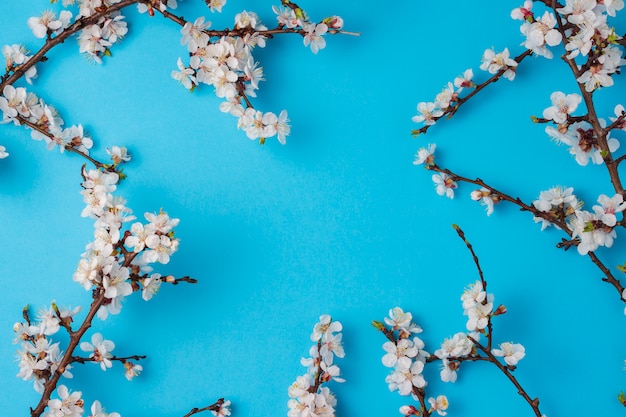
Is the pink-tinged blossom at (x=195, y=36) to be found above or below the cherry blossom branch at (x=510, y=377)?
above

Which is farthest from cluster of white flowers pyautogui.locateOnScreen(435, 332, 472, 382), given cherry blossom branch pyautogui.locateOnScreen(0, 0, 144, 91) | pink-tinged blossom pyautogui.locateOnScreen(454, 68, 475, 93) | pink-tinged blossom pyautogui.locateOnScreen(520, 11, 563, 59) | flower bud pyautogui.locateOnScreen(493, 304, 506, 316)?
cherry blossom branch pyautogui.locateOnScreen(0, 0, 144, 91)

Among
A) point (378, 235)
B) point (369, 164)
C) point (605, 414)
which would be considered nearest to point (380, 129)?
point (369, 164)

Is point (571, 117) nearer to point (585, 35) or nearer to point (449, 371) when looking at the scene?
point (585, 35)

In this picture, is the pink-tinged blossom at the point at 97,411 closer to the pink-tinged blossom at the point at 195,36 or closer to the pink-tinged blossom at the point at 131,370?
the pink-tinged blossom at the point at 131,370

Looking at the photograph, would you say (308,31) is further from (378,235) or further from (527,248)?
(527,248)

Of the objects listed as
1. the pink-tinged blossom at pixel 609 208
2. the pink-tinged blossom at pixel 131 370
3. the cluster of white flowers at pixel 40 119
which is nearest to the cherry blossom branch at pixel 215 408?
the pink-tinged blossom at pixel 131 370

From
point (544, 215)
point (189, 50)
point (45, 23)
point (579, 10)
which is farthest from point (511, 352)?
point (45, 23)
